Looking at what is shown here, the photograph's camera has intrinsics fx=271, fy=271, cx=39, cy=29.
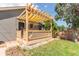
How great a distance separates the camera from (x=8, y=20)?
3.68 metres

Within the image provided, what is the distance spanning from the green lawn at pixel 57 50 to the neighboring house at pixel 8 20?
1.12 ft

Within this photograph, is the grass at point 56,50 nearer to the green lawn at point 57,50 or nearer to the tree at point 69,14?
the green lawn at point 57,50

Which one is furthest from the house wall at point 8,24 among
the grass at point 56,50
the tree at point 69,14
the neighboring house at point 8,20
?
the tree at point 69,14

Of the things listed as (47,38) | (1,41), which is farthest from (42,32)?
(1,41)

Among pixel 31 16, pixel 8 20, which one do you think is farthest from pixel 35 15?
pixel 8 20

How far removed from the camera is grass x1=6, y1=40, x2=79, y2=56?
3.73m

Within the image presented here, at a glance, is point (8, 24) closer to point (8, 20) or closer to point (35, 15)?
point (8, 20)

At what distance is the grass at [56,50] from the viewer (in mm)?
3729

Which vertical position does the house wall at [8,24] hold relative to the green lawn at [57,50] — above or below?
above

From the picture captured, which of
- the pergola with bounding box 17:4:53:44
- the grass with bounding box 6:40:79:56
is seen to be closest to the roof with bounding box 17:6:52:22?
the pergola with bounding box 17:4:53:44

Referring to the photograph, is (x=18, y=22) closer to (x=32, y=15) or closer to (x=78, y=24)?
(x=32, y=15)

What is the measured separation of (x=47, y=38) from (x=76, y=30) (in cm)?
42

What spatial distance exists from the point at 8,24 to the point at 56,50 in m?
0.75

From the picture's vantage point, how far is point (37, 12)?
3777 mm
